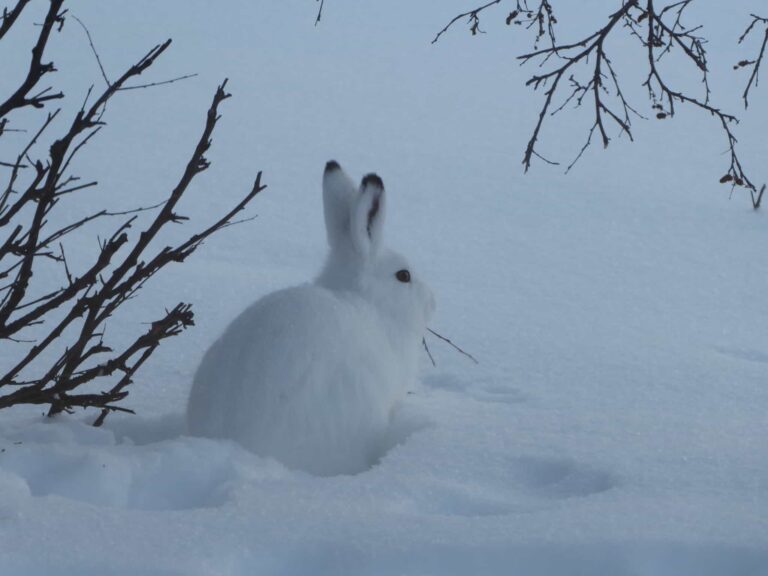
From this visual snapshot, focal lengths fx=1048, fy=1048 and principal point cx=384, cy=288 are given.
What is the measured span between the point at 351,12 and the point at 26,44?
16.7 feet

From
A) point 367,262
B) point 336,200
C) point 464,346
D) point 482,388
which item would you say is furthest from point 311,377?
point 464,346

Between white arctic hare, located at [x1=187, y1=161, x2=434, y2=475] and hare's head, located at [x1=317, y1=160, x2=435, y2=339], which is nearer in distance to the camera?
white arctic hare, located at [x1=187, y1=161, x2=434, y2=475]

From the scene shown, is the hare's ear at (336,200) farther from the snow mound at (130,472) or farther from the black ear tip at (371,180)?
the snow mound at (130,472)

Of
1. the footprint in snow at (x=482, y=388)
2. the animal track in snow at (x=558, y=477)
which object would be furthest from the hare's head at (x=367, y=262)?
the animal track in snow at (x=558, y=477)

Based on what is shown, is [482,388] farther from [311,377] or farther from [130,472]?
[130,472]

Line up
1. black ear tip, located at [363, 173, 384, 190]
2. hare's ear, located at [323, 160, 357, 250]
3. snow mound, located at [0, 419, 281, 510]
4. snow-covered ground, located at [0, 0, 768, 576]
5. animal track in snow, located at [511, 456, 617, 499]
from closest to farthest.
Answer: snow-covered ground, located at [0, 0, 768, 576] → snow mound, located at [0, 419, 281, 510] → animal track in snow, located at [511, 456, 617, 499] → black ear tip, located at [363, 173, 384, 190] → hare's ear, located at [323, 160, 357, 250]

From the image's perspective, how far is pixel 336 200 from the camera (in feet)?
10.8

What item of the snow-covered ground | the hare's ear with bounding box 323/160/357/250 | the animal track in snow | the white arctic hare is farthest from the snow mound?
the hare's ear with bounding box 323/160/357/250

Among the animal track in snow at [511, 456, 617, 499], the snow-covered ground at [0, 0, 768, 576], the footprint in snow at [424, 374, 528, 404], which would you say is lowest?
the footprint in snow at [424, 374, 528, 404]

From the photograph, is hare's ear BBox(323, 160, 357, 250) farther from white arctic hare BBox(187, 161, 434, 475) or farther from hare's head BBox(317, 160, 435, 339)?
white arctic hare BBox(187, 161, 434, 475)

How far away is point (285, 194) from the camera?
679cm

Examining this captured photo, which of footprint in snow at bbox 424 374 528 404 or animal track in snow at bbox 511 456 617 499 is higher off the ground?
animal track in snow at bbox 511 456 617 499

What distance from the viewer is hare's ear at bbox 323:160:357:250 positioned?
3.29 meters


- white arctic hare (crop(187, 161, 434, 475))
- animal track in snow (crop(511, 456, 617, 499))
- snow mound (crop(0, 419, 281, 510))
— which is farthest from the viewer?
white arctic hare (crop(187, 161, 434, 475))
